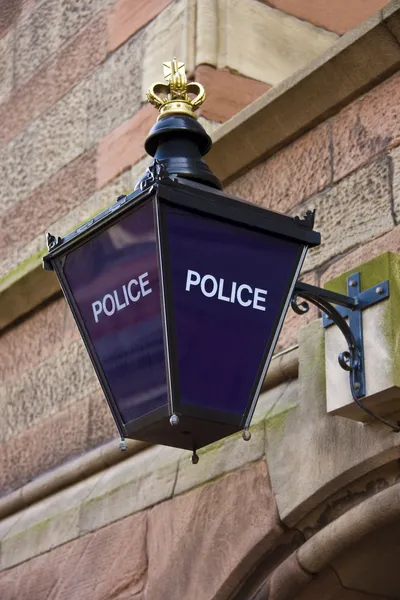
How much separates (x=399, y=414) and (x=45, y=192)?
217cm

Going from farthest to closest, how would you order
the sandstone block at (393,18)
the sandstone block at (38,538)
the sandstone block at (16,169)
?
the sandstone block at (16,169) → the sandstone block at (38,538) → the sandstone block at (393,18)

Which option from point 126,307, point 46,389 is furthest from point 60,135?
point 126,307

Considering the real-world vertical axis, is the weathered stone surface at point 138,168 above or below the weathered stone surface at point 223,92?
below

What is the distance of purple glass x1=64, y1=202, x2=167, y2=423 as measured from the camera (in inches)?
103

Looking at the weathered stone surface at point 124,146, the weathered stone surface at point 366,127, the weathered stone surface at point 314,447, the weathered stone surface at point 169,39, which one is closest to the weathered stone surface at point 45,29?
the weathered stone surface at point 169,39

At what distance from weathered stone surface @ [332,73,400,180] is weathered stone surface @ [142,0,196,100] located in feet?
2.77

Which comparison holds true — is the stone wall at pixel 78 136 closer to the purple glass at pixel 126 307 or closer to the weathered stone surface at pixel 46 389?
the weathered stone surface at pixel 46 389

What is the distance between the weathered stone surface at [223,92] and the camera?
423 cm

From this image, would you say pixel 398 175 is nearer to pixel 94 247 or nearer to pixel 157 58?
pixel 94 247

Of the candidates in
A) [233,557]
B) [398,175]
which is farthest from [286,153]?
[233,557]

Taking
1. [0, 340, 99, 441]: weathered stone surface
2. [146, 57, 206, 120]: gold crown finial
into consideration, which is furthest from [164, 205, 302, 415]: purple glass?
[0, 340, 99, 441]: weathered stone surface

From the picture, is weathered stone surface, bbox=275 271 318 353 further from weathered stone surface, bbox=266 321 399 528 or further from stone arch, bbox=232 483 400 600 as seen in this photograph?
stone arch, bbox=232 483 400 600

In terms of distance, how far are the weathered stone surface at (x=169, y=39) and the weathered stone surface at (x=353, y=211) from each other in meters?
0.95

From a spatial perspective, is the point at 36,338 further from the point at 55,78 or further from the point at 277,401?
the point at 277,401
